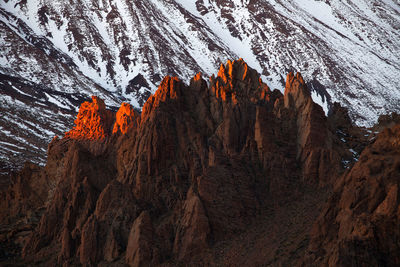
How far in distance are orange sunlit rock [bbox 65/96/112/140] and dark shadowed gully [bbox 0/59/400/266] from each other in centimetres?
124

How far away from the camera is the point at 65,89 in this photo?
7697 inches

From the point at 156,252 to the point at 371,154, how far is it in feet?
52.7

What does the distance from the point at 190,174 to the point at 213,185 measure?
3.99 m

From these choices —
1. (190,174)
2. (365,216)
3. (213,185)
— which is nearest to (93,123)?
Result: (190,174)

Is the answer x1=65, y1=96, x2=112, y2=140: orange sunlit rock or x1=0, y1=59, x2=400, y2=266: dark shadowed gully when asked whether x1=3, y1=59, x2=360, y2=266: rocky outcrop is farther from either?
x1=65, y1=96, x2=112, y2=140: orange sunlit rock

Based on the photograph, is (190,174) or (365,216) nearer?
(365,216)

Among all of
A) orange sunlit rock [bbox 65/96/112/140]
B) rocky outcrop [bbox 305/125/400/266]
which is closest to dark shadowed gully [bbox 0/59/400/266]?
rocky outcrop [bbox 305/125/400/266]

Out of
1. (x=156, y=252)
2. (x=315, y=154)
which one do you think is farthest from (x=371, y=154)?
(x=156, y=252)

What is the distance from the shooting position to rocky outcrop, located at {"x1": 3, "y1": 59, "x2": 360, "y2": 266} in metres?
34.0

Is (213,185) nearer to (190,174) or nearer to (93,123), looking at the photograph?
(190,174)

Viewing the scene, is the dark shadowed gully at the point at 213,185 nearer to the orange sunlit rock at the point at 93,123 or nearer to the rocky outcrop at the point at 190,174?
the rocky outcrop at the point at 190,174

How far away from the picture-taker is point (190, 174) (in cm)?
3869

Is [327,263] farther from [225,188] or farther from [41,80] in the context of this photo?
[41,80]

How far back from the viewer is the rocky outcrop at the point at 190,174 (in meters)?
34.0
